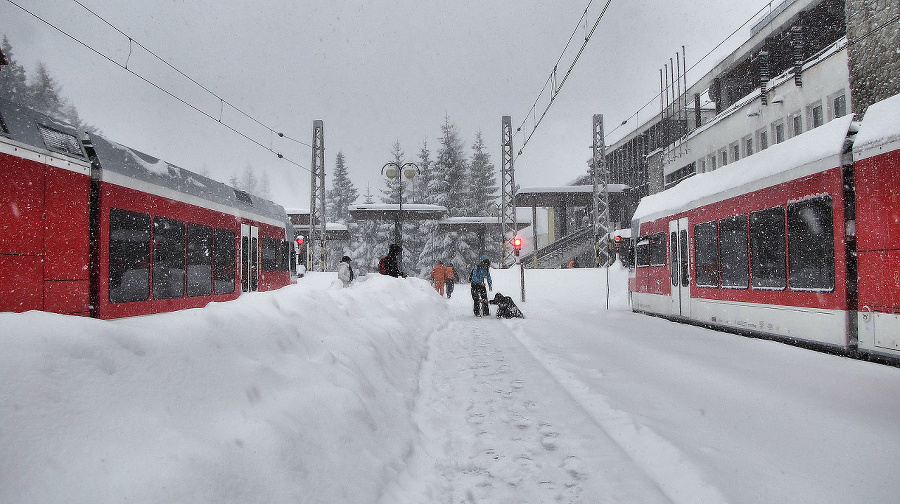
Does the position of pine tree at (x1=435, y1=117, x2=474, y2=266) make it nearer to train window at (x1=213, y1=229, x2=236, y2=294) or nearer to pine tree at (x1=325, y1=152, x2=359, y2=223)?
pine tree at (x1=325, y1=152, x2=359, y2=223)

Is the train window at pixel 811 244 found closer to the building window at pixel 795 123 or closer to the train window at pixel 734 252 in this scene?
the train window at pixel 734 252

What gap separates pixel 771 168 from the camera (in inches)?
399

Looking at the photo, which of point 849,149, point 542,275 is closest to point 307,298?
point 849,149

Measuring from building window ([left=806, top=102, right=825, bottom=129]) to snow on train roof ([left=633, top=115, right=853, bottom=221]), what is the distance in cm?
1134

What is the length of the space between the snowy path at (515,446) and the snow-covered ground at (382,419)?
2 cm

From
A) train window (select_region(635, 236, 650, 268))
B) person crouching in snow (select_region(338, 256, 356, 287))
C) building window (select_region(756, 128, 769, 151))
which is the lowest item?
person crouching in snow (select_region(338, 256, 356, 287))

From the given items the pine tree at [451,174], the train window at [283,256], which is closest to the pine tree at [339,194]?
the pine tree at [451,174]

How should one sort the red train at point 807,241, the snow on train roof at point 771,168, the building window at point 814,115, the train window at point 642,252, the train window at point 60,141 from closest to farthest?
1. the red train at point 807,241
2. the train window at point 60,141
3. the snow on train roof at point 771,168
4. the train window at point 642,252
5. the building window at point 814,115

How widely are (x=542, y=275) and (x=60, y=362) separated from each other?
2823 centimetres

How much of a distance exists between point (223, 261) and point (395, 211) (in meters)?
19.8

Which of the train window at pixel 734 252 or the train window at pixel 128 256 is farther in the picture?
the train window at pixel 734 252

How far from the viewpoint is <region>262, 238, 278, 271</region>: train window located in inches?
653

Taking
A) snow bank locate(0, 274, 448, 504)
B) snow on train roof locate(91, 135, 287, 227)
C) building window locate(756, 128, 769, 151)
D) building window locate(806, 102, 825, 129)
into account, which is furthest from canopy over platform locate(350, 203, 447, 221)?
snow bank locate(0, 274, 448, 504)

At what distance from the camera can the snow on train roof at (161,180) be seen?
29.2ft
